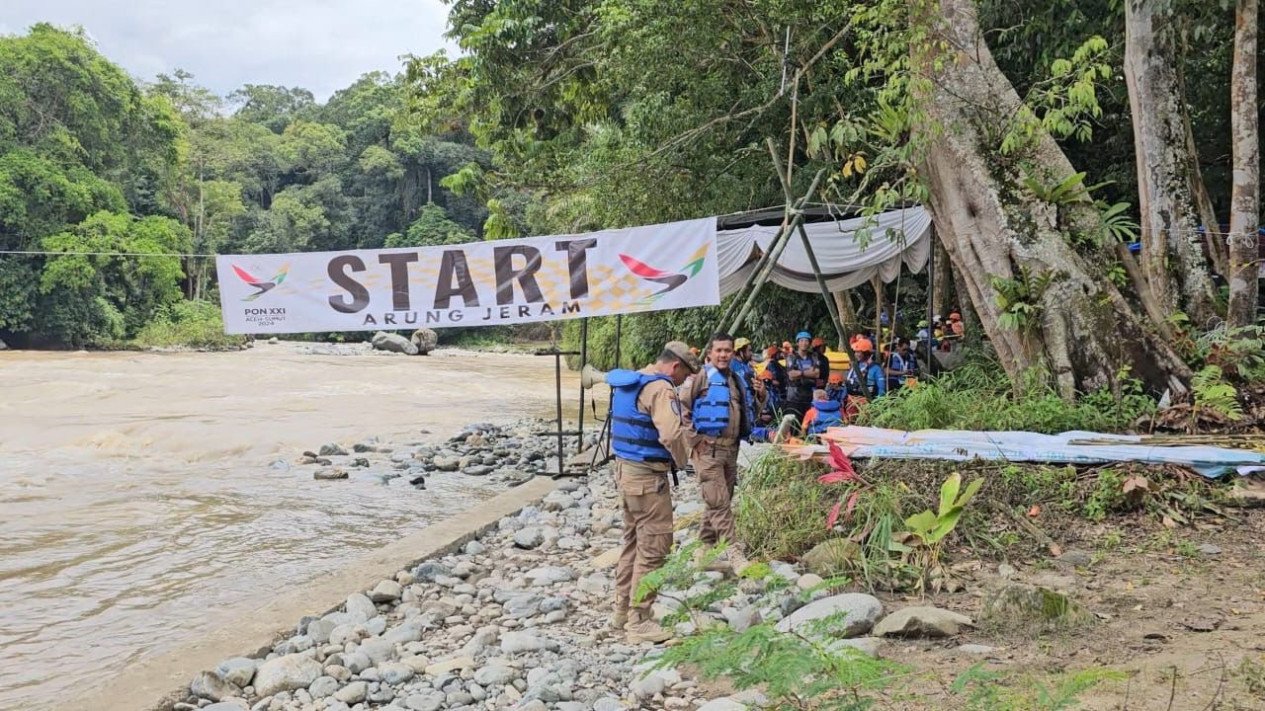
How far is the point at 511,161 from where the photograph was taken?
15719 millimetres

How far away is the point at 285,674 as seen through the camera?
419 centimetres

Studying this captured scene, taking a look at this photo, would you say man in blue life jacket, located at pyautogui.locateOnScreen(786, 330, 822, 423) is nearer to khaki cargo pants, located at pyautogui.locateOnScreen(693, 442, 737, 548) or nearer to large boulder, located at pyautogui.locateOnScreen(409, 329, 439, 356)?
khaki cargo pants, located at pyautogui.locateOnScreen(693, 442, 737, 548)

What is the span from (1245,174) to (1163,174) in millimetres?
692

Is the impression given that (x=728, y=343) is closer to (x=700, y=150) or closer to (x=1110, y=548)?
(x=1110, y=548)

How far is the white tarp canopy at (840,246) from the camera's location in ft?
29.1

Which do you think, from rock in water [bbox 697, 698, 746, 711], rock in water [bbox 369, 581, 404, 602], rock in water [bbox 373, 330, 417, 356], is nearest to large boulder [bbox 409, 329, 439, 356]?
rock in water [bbox 373, 330, 417, 356]

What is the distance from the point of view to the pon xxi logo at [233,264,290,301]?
7.84 metres

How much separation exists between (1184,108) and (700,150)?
20.4 feet

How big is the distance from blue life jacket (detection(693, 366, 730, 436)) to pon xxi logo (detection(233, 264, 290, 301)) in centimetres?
426

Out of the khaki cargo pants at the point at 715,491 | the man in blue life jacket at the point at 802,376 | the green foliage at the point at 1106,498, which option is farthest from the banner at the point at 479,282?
the green foliage at the point at 1106,498

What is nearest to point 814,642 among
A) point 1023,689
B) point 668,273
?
point 1023,689

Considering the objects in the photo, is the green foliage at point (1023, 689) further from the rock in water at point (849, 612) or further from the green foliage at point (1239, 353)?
the green foliage at point (1239, 353)

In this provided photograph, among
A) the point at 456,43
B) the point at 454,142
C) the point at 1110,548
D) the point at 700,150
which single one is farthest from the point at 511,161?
the point at 454,142

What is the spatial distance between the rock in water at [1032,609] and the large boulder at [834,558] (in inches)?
37.5
